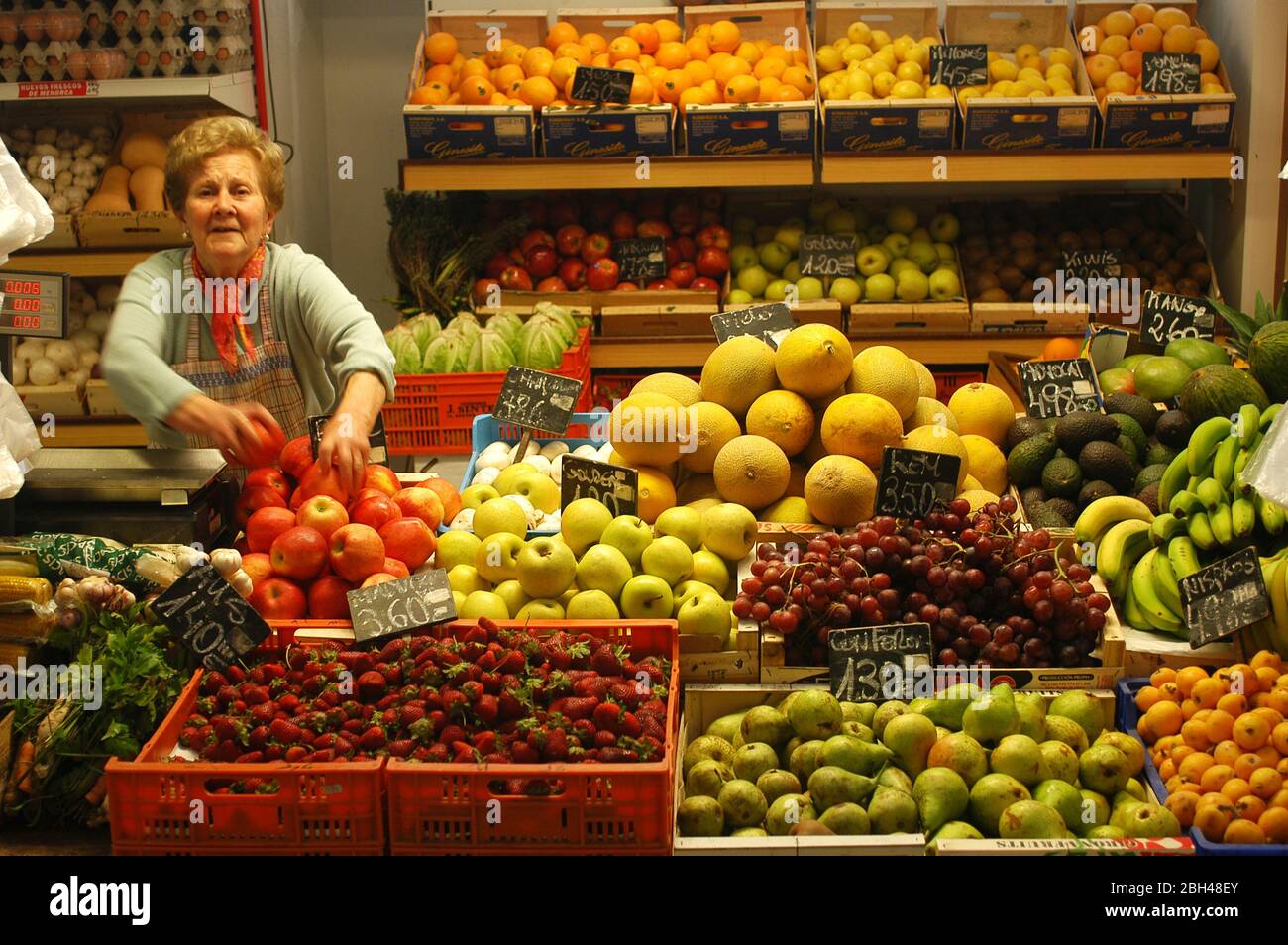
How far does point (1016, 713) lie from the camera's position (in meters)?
2.27

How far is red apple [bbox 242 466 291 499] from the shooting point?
279 cm

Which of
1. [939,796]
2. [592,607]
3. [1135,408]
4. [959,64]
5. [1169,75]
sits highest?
[959,64]

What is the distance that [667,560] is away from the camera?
2607mm

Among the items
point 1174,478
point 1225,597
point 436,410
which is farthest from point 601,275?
point 1225,597

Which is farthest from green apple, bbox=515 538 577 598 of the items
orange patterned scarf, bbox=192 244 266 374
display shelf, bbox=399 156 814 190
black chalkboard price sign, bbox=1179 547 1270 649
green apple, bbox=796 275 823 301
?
green apple, bbox=796 275 823 301

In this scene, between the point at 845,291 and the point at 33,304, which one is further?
the point at 845,291

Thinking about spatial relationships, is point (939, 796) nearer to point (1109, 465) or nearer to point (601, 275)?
point (1109, 465)

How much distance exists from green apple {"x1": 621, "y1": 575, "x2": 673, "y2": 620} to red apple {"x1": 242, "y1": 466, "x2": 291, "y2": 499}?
2.70 ft

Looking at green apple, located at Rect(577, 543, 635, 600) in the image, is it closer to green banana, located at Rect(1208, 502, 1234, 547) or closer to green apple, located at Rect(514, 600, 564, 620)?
green apple, located at Rect(514, 600, 564, 620)

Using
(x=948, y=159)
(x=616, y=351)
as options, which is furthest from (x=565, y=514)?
(x=948, y=159)

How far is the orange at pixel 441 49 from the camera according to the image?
18.0 ft

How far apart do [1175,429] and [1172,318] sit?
0.85 m

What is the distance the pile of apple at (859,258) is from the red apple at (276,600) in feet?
10.1

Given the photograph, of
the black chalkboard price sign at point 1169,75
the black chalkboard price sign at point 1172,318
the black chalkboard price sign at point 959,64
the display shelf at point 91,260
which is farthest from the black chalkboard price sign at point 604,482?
the black chalkboard price sign at point 1169,75
